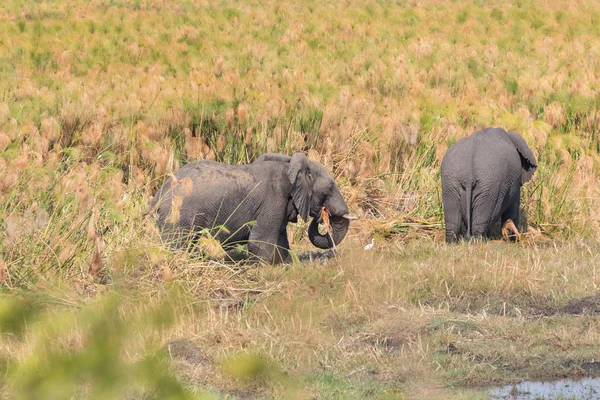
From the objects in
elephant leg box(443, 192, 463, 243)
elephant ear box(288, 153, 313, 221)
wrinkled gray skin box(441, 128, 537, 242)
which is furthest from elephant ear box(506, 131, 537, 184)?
elephant ear box(288, 153, 313, 221)

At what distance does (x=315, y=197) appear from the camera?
8672 mm

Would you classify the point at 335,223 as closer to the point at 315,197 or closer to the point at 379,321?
the point at 315,197

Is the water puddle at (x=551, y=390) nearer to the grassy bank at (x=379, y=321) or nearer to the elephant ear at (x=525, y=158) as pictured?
the grassy bank at (x=379, y=321)

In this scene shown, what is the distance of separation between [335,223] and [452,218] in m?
1.60

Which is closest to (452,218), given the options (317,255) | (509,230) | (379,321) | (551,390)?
(509,230)

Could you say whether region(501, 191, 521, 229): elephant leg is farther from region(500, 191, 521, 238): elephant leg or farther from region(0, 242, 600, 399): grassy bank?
region(0, 242, 600, 399): grassy bank

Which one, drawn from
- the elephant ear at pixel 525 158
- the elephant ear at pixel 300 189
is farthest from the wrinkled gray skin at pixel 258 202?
the elephant ear at pixel 525 158

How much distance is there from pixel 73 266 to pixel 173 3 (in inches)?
989

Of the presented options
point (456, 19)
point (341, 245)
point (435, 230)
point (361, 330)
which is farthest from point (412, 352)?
point (456, 19)

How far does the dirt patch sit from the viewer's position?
282 inches

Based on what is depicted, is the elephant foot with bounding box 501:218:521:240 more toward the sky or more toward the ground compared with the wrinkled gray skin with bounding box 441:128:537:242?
more toward the ground

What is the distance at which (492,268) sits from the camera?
26.1ft

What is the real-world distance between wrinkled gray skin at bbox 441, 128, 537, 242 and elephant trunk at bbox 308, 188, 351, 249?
1.41m

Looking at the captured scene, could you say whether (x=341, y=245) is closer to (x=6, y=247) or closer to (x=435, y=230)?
(x=435, y=230)
